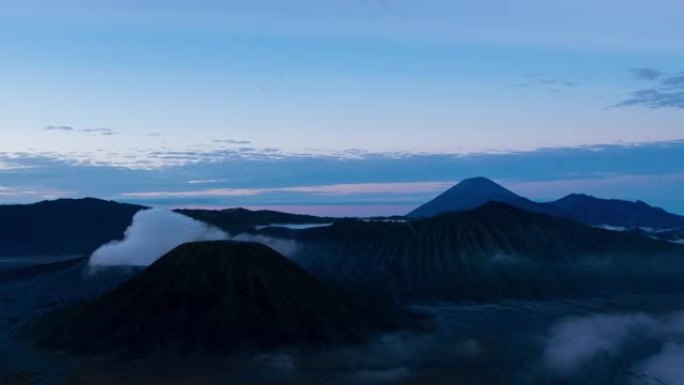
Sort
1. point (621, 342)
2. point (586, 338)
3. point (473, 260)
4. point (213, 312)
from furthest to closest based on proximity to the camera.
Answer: point (473, 260), point (586, 338), point (621, 342), point (213, 312)

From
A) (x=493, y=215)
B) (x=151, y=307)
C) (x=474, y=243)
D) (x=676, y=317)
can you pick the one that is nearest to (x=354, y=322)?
(x=151, y=307)

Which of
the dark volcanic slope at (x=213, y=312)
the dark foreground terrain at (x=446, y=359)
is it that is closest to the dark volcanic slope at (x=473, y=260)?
the dark foreground terrain at (x=446, y=359)

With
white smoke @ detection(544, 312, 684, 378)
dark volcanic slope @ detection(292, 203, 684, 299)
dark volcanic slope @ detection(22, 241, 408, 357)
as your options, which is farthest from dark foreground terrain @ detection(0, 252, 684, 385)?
dark volcanic slope @ detection(292, 203, 684, 299)

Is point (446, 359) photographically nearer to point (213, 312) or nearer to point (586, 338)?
point (586, 338)

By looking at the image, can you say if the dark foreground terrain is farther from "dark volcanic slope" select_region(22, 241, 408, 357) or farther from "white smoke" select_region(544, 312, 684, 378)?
"dark volcanic slope" select_region(22, 241, 408, 357)

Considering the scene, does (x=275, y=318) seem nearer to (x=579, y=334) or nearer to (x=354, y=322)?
(x=354, y=322)

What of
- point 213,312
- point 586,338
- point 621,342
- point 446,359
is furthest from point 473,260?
point 213,312

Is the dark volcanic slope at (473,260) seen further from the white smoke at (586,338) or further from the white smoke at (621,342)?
the white smoke at (621,342)
